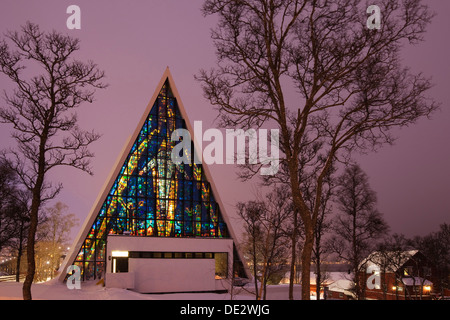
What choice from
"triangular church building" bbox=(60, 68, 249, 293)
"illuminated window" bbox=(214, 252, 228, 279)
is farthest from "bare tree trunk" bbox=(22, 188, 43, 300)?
"illuminated window" bbox=(214, 252, 228, 279)

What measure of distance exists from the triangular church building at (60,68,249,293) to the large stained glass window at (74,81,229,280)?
7 centimetres

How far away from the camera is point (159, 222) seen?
103 feet

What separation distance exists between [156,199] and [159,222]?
1.69 metres

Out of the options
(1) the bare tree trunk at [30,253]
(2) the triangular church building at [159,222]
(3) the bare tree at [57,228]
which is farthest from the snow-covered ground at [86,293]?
(3) the bare tree at [57,228]

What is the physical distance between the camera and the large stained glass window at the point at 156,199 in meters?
30.3

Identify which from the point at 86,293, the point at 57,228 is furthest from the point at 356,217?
the point at 57,228

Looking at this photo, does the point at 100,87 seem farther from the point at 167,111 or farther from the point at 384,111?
the point at 167,111

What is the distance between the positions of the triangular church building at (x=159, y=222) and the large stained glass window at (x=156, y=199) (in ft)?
0.22

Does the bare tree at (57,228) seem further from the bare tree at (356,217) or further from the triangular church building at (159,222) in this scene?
the bare tree at (356,217)

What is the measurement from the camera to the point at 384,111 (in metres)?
8.84
